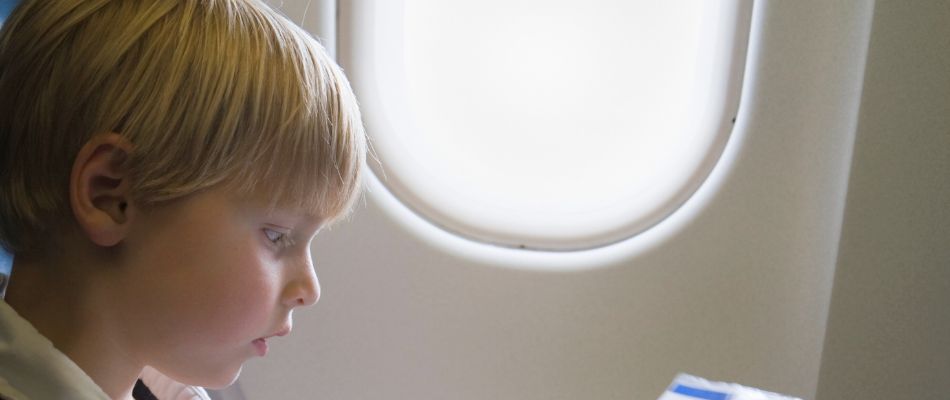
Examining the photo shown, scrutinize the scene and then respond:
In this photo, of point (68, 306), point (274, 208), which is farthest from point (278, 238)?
point (68, 306)

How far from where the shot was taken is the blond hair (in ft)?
2.20

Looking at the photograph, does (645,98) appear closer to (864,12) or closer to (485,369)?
(864,12)

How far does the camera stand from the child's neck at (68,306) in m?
0.72

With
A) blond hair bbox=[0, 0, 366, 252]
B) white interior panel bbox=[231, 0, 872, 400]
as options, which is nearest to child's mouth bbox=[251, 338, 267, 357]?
blond hair bbox=[0, 0, 366, 252]

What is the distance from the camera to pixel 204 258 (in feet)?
2.30

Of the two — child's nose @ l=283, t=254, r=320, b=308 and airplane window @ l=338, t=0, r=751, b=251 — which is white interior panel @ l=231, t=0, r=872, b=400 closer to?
airplane window @ l=338, t=0, r=751, b=251

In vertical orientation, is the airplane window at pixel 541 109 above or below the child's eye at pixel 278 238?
above

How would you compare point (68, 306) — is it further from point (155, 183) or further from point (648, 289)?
point (648, 289)

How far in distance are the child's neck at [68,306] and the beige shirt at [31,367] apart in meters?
0.04

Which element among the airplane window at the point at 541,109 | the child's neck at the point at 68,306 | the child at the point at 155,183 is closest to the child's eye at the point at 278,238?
the child at the point at 155,183

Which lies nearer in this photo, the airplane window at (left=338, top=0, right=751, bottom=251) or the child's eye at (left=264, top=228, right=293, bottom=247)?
the child's eye at (left=264, top=228, right=293, bottom=247)

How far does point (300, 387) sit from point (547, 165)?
384 millimetres

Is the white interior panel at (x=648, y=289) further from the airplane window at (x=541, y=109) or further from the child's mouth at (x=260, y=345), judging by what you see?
the child's mouth at (x=260, y=345)

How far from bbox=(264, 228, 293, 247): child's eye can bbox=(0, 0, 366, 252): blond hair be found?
32mm
